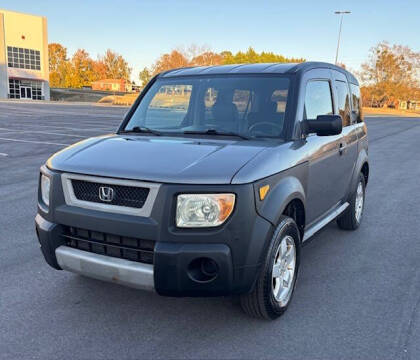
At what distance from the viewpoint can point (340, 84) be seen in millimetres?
5113

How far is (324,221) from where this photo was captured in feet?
14.8

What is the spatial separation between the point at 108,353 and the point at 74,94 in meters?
85.9

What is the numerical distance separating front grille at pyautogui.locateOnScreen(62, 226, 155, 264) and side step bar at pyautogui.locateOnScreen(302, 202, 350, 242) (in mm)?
1593

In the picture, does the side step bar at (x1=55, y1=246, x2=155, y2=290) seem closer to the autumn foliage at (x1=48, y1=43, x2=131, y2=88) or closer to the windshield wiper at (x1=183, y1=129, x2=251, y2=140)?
the windshield wiper at (x1=183, y1=129, x2=251, y2=140)

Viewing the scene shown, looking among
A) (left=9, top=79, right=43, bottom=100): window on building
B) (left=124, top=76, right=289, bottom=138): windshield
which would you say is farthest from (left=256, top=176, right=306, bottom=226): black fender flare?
(left=9, top=79, right=43, bottom=100): window on building

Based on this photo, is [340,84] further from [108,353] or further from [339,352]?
[108,353]

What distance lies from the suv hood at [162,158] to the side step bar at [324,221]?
41.2 inches

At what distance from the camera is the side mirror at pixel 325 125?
3.77 metres

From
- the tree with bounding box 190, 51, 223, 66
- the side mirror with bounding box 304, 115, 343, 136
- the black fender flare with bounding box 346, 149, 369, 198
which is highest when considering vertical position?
the tree with bounding box 190, 51, 223, 66

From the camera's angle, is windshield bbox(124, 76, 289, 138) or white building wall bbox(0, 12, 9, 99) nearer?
windshield bbox(124, 76, 289, 138)

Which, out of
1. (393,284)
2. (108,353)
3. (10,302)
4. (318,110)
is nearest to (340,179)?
(318,110)

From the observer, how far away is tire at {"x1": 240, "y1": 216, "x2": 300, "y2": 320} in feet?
10.5

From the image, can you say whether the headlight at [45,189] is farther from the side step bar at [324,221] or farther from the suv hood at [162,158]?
the side step bar at [324,221]

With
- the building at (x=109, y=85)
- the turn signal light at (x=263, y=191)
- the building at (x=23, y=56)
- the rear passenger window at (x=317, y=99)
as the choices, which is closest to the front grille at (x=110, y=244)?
the turn signal light at (x=263, y=191)
